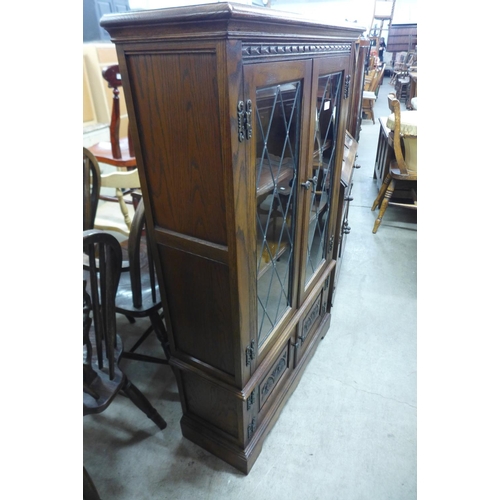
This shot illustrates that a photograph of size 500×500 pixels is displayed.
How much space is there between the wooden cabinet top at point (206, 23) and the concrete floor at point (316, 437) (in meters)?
1.35

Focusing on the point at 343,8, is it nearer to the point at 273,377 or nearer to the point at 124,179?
the point at 124,179

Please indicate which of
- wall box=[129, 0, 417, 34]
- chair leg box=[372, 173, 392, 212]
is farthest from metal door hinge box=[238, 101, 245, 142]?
wall box=[129, 0, 417, 34]

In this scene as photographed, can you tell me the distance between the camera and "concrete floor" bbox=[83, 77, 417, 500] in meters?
1.21

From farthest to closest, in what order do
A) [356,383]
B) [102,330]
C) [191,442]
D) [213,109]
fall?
[356,383]
[191,442]
[102,330]
[213,109]

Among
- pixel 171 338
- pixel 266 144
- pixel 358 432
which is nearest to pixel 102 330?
pixel 171 338

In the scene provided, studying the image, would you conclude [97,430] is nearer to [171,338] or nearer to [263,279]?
A: [171,338]

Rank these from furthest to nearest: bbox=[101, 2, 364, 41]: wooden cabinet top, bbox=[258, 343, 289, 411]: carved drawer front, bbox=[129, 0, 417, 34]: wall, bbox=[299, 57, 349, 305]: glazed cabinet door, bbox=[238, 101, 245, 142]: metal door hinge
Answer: bbox=[129, 0, 417, 34]: wall
bbox=[258, 343, 289, 411]: carved drawer front
bbox=[299, 57, 349, 305]: glazed cabinet door
bbox=[238, 101, 245, 142]: metal door hinge
bbox=[101, 2, 364, 41]: wooden cabinet top

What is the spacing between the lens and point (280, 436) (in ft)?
4.49

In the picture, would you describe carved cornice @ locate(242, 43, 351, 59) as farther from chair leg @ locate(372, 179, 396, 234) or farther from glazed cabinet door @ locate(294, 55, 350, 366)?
chair leg @ locate(372, 179, 396, 234)

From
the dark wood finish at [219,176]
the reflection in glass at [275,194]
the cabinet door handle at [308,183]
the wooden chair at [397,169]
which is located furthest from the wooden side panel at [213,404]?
the wooden chair at [397,169]

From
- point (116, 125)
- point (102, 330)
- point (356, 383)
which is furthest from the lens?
point (116, 125)

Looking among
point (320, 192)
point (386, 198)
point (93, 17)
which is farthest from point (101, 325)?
point (93, 17)

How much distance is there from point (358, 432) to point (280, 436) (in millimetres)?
314

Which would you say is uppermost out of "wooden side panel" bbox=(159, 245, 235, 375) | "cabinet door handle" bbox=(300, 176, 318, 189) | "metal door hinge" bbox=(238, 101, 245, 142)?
"metal door hinge" bbox=(238, 101, 245, 142)
